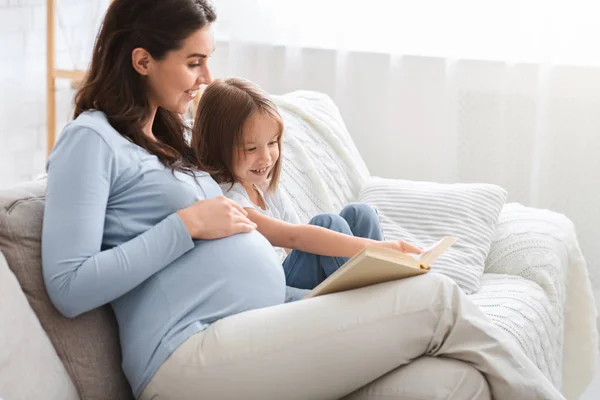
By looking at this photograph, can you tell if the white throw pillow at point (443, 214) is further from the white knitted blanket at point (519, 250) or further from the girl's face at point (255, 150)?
the girl's face at point (255, 150)

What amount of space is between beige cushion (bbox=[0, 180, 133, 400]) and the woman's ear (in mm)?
289

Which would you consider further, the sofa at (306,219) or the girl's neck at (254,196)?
the girl's neck at (254,196)

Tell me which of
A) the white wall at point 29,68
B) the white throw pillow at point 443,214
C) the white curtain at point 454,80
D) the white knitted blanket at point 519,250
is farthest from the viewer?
the white wall at point 29,68

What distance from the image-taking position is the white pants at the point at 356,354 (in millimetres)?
1458

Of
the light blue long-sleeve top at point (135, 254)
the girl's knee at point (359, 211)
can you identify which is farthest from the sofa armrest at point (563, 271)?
the light blue long-sleeve top at point (135, 254)

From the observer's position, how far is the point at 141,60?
5.42 feet

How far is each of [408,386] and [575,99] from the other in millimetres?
1739

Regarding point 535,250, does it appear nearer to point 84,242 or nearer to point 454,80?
point 454,80

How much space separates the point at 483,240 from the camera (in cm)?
238

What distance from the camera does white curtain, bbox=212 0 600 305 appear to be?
116 inches

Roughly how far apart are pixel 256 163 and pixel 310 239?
0.62ft

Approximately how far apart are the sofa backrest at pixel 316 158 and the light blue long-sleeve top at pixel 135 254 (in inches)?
27.0

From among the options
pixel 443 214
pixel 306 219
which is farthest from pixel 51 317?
pixel 443 214

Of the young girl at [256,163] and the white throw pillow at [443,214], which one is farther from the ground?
the young girl at [256,163]
